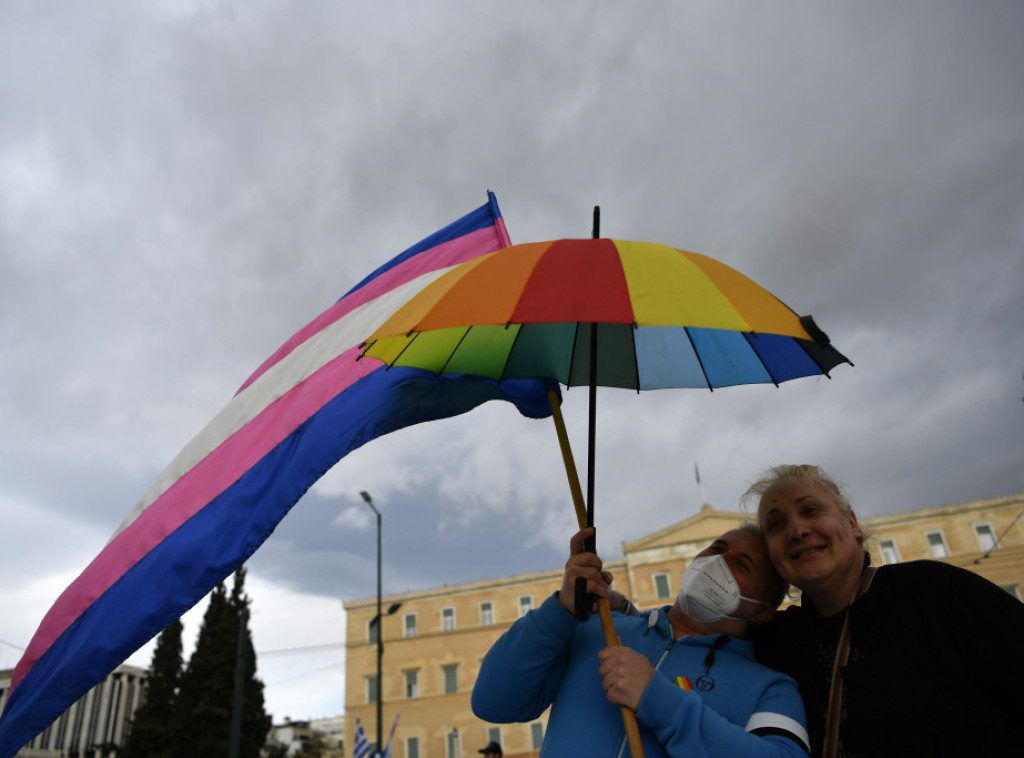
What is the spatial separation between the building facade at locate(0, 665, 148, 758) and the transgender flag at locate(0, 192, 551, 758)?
46.9 metres

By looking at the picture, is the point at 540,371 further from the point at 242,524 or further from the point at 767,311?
the point at 242,524

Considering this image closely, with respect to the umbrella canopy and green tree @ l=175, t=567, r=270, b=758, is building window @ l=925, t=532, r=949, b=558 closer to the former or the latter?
green tree @ l=175, t=567, r=270, b=758

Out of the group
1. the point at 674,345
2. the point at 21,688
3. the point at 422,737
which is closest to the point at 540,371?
the point at 674,345

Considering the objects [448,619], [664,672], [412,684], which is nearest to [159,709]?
[412,684]

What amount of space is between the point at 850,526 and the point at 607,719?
3.57 feet

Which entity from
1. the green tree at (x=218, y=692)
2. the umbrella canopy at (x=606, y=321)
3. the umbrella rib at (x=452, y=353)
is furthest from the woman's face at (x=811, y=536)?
the green tree at (x=218, y=692)

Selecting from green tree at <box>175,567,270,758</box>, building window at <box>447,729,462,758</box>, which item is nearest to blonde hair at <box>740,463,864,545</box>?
green tree at <box>175,567,270,758</box>

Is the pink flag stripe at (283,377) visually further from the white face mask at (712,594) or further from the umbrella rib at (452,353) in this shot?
the white face mask at (712,594)

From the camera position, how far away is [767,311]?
2.23m

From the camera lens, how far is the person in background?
184 cm

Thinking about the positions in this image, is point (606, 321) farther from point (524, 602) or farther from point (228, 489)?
point (524, 602)

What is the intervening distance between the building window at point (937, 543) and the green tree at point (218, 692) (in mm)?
39551

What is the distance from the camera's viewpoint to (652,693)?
6.48 ft

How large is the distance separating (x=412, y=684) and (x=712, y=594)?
47080 mm
